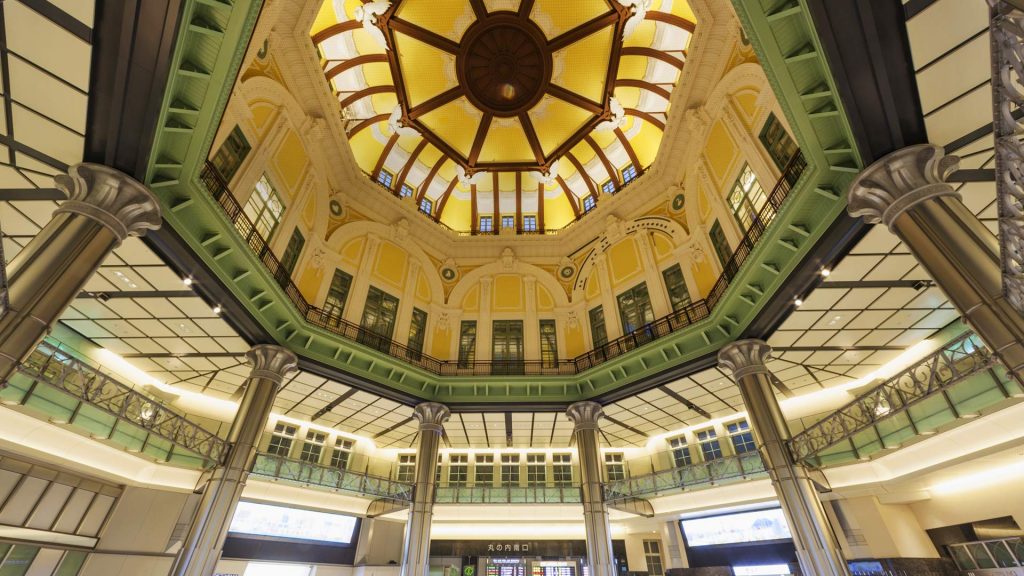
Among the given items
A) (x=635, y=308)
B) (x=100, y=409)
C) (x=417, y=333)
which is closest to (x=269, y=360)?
(x=100, y=409)

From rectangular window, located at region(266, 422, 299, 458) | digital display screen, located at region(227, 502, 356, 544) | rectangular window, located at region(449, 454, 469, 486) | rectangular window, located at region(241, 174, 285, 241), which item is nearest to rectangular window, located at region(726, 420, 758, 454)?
rectangular window, located at region(449, 454, 469, 486)

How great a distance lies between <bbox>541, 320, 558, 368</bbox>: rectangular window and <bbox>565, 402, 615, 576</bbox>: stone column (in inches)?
91.2

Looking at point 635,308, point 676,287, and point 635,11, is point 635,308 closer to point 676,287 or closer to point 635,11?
point 676,287

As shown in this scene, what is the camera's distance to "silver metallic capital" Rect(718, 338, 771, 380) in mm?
13039

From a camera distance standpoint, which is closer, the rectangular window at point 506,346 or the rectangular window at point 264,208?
the rectangular window at point 264,208

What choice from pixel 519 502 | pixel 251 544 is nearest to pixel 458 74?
pixel 519 502

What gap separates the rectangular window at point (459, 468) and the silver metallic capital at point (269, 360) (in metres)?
12.3

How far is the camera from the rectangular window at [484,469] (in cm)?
2270

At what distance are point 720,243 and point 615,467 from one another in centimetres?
1365

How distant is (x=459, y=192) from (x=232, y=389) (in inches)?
541

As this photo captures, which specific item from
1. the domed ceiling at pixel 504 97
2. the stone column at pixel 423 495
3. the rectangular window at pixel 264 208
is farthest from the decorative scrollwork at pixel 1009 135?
the rectangular window at pixel 264 208

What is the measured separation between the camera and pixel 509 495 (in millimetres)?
19328

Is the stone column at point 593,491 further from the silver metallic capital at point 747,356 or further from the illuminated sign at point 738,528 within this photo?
the illuminated sign at point 738,528

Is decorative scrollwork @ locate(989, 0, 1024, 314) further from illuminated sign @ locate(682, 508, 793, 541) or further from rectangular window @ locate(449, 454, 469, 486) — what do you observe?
rectangular window @ locate(449, 454, 469, 486)
